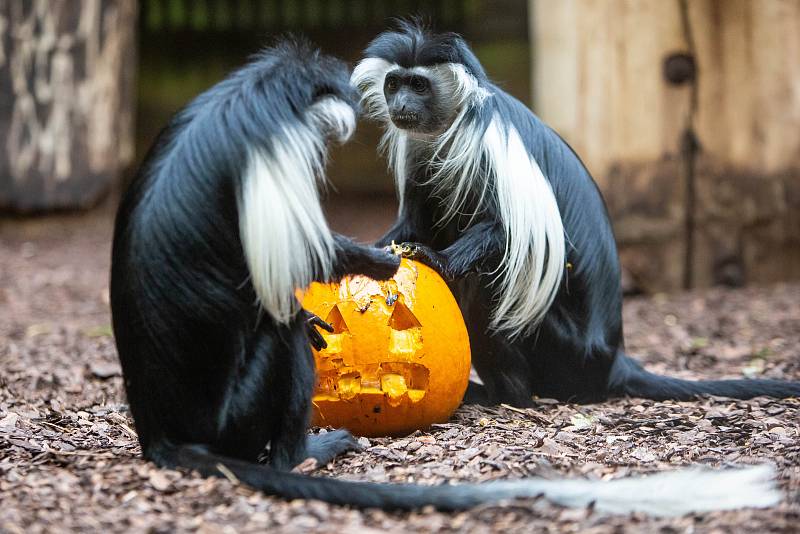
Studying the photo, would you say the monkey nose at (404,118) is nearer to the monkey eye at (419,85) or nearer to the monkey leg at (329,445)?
the monkey eye at (419,85)

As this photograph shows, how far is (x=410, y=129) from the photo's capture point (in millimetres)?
4238

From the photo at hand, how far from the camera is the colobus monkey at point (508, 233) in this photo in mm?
3789

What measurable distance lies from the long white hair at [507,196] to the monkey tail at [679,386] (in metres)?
0.47

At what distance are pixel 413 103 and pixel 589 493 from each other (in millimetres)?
2036

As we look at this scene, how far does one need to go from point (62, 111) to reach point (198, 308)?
18.5 feet

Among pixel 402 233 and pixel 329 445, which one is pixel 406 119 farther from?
pixel 329 445

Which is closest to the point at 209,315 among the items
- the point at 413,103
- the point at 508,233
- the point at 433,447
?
the point at 433,447

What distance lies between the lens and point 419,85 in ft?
13.8

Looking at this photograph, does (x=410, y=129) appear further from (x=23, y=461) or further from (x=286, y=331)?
(x=23, y=461)

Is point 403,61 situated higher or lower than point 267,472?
higher

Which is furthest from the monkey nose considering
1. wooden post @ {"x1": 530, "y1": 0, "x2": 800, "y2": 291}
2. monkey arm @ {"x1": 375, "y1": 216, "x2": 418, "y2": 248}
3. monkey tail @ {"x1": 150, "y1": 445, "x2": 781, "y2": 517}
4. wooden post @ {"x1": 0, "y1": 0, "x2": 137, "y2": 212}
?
wooden post @ {"x1": 0, "y1": 0, "x2": 137, "y2": 212}

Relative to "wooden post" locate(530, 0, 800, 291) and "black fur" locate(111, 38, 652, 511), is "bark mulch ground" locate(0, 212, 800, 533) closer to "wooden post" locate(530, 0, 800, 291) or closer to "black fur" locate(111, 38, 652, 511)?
"black fur" locate(111, 38, 652, 511)

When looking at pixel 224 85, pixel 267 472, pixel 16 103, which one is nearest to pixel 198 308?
pixel 267 472

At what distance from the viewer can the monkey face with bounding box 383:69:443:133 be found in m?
4.16
